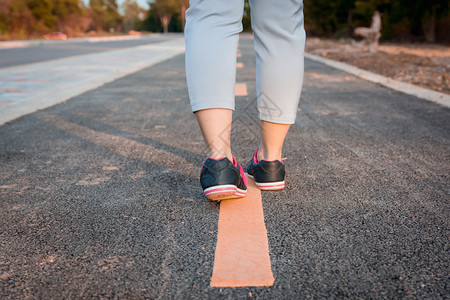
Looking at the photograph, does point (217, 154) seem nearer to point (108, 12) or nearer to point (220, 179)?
point (220, 179)

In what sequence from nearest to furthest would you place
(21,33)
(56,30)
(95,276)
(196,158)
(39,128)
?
(95,276) → (196,158) → (39,128) → (21,33) → (56,30)

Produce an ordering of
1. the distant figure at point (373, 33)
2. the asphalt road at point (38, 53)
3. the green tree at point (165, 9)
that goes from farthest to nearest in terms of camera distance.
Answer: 1. the green tree at point (165, 9)
2. the distant figure at point (373, 33)
3. the asphalt road at point (38, 53)

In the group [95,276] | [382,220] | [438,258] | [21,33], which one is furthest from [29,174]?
[21,33]

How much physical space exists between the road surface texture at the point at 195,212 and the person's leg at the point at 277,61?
1.06 feet

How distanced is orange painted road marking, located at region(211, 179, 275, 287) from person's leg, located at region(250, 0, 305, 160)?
298mm

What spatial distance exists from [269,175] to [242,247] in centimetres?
47

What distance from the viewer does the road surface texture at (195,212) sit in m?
1.07

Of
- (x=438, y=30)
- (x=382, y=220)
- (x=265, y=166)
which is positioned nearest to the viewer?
(x=382, y=220)

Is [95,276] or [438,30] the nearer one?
[95,276]

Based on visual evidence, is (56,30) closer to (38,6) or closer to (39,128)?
(38,6)

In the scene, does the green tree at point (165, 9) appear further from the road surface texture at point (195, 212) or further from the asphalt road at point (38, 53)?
the road surface texture at point (195, 212)

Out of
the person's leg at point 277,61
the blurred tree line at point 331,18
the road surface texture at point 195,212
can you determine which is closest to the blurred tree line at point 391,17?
the blurred tree line at point 331,18

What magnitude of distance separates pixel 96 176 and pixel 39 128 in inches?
51.6

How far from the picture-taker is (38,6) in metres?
38.3
